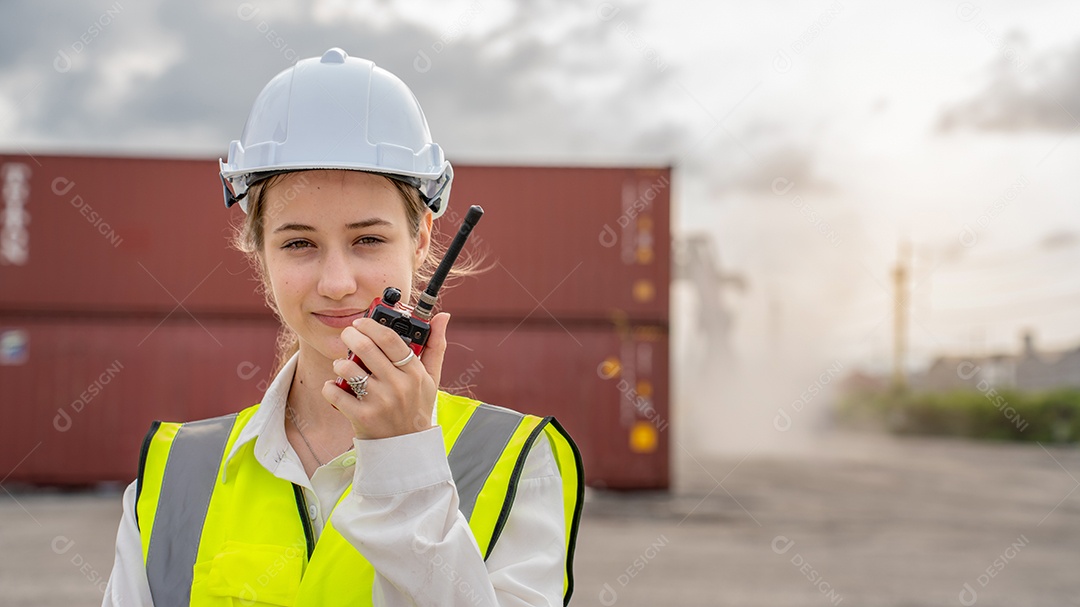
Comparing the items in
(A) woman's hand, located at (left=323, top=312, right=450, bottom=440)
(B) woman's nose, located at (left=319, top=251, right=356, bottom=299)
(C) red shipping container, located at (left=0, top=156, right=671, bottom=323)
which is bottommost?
(A) woman's hand, located at (left=323, top=312, right=450, bottom=440)

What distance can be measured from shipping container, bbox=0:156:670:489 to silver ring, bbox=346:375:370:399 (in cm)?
1120

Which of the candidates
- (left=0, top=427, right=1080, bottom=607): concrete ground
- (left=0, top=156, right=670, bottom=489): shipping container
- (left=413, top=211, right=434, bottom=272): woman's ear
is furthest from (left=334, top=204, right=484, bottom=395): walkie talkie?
(left=0, top=156, right=670, bottom=489): shipping container

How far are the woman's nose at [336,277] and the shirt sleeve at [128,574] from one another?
0.58 m

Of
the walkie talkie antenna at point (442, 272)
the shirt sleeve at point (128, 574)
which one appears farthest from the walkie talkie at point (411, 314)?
the shirt sleeve at point (128, 574)

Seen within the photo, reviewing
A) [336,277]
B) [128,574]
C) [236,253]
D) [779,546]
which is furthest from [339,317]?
[236,253]

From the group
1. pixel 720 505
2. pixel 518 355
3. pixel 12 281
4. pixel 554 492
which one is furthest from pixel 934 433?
pixel 554 492

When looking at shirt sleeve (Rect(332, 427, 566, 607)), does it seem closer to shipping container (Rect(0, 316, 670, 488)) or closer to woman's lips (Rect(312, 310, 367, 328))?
woman's lips (Rect(312, 310, 367, 328))

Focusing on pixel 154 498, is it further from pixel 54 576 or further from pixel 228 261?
pixel 228 261

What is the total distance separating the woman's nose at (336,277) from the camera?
1.56 m

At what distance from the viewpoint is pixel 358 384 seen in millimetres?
1324

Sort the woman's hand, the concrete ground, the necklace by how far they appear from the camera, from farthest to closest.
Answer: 1. the concrete ground
2. the necklace
3. the woman's hand

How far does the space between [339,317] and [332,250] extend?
125mm

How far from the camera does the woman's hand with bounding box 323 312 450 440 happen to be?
→ 1.30 meters

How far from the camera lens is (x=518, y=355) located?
12617 millimetres
